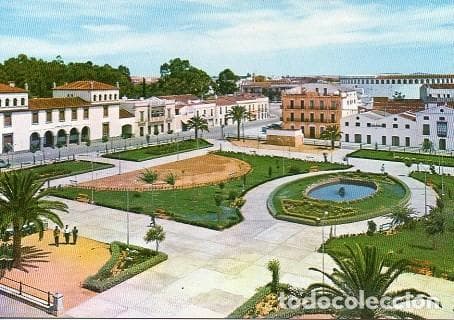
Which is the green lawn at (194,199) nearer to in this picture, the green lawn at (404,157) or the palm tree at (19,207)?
the green lawn at (404,157)

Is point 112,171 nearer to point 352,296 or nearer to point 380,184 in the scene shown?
point 380,184

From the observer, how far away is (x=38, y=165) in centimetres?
4881

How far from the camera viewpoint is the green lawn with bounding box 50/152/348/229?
31828mm

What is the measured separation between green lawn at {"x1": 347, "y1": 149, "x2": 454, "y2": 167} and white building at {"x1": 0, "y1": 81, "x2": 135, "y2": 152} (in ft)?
101

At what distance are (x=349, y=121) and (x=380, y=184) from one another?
24.2 meters

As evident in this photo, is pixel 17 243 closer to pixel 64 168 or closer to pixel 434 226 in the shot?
pixel 434 226

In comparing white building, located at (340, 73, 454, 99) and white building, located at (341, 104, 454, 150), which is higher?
white building, located at (340, 73, 454, 99)

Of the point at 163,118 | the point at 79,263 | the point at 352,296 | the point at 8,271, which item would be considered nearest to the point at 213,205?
the point at 79,263

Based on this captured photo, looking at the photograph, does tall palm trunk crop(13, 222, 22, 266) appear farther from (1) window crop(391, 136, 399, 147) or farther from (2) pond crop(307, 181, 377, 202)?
(1) window crop(391, 136, 399, 147)

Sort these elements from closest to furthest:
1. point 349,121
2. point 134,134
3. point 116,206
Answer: point 116,206 → point 349,121 → point 134,134

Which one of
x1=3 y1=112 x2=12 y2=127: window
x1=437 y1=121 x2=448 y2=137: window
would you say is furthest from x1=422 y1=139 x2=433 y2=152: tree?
x1=3 y1=112 x2=12 y2=127: window

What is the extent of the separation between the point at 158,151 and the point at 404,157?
25.5m

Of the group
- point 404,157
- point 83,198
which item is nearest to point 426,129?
point 404,157

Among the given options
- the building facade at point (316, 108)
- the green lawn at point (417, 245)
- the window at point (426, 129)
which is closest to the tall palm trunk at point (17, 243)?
the green lawn at point (417, 245)
